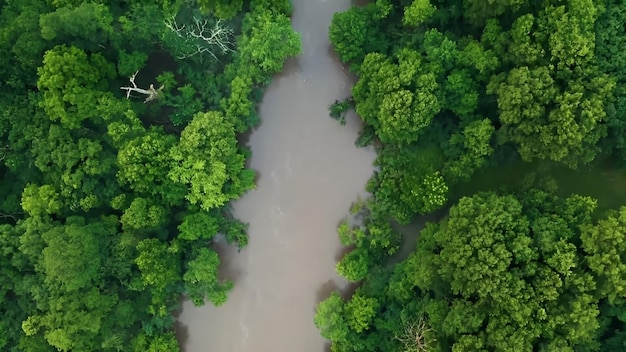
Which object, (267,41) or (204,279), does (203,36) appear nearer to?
(267,41)

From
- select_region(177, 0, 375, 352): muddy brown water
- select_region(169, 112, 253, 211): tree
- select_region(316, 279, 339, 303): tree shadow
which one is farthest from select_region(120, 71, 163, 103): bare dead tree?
select_region(316, 279, 339, 303): tree shadow

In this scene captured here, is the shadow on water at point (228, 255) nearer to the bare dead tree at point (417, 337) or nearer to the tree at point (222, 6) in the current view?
the bare dead tree at point (417, 337)

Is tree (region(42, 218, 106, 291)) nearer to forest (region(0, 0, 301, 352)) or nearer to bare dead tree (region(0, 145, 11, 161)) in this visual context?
forest (region(0, 0, 301, 352))

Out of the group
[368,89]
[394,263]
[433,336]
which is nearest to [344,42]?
[368,89]

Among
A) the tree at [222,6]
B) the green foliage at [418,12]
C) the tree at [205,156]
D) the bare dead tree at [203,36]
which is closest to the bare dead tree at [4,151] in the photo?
the tree at [205,156]

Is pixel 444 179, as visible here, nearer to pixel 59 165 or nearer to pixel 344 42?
pixel 344 42
